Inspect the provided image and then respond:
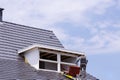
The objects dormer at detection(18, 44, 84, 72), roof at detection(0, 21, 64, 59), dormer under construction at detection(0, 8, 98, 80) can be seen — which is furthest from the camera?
roof at detection(0, 21, 64, 59)

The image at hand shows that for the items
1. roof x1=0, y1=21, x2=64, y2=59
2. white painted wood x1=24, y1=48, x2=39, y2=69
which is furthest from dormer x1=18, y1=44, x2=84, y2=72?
→ roof x1=0, y1=21, x2=64, y2=59

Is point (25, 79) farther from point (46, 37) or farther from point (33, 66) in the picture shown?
point (46, 37)

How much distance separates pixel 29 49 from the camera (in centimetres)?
2092

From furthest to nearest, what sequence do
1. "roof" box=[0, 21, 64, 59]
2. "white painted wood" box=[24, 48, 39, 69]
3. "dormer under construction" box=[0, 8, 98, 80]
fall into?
1. "roof" box=[0, 21, 64, 59]
2. "white painted wood" box=[24, 48, 39, 69]
3. "dormer under construction" box=[0, 8, 98, 80]

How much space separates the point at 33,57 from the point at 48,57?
1.77 meters

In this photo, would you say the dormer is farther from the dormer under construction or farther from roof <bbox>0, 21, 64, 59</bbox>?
roof <bbox>0, 21, 64, 59</bbox>

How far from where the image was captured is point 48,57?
73.4 ft

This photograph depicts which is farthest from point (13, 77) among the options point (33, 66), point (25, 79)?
point (33, 66)

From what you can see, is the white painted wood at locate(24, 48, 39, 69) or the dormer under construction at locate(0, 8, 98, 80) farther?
the white painted wood at locate(24, 48, 39, 69)

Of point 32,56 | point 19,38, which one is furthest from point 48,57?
point 19,38

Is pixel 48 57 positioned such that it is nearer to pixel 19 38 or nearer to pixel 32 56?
pixel 32 56

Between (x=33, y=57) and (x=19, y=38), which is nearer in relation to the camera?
(x=33, y=57)

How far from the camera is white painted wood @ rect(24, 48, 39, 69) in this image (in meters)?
20.4

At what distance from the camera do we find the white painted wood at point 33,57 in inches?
802
